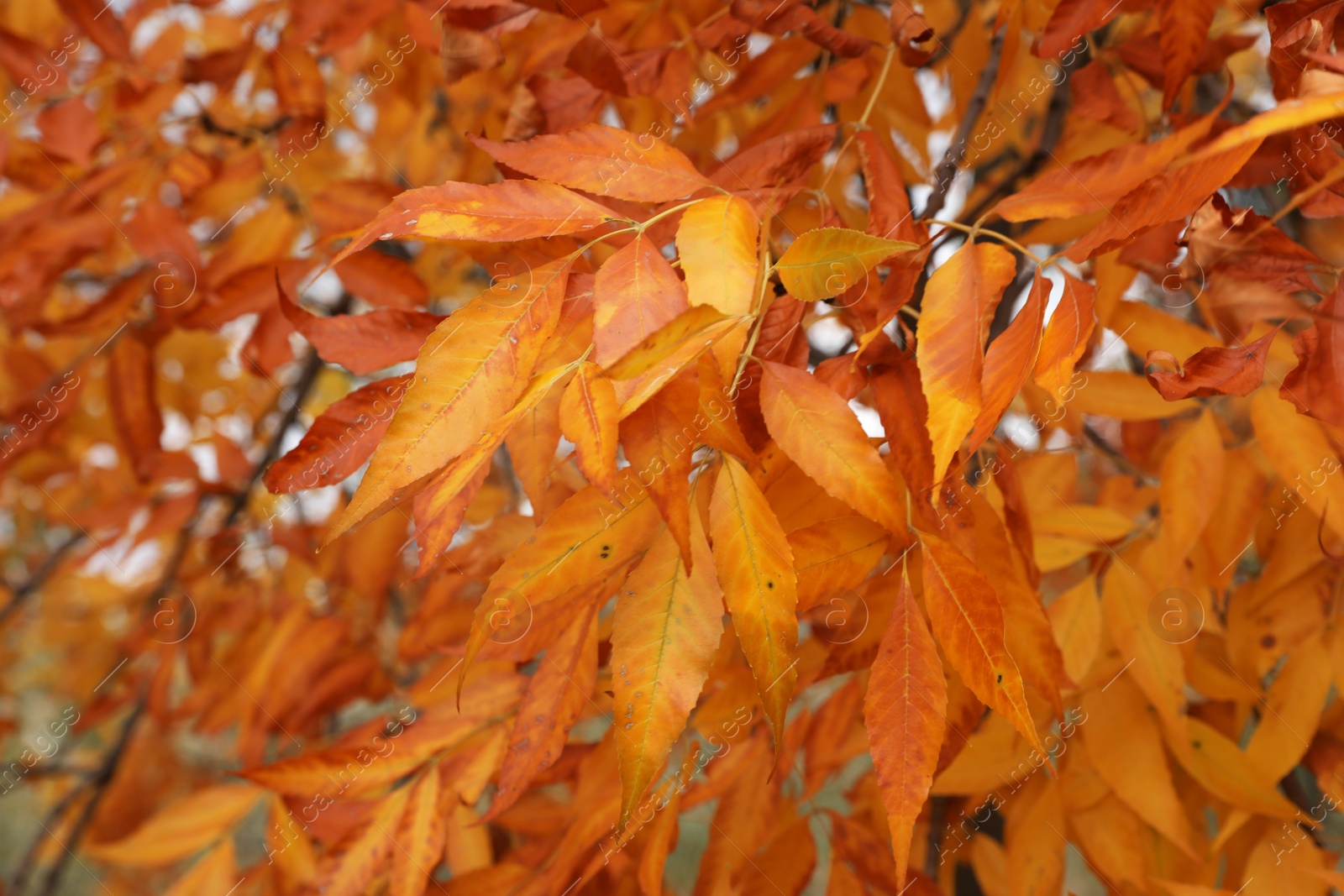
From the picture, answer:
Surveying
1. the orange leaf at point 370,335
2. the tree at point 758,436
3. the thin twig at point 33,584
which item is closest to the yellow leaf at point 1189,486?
the tree at point 758,436

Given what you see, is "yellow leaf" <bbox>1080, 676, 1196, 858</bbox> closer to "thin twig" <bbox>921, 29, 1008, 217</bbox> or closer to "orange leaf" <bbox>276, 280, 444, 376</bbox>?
"thin twig" <bbox>921, 29, 1008, 217</bbox>

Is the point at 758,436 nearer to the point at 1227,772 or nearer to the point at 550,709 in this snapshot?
the point at 550,709

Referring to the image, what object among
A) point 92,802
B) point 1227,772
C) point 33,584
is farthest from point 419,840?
point 33,584

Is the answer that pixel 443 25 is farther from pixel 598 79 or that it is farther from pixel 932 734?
pixel 932 734

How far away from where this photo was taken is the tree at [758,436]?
1.18 ft

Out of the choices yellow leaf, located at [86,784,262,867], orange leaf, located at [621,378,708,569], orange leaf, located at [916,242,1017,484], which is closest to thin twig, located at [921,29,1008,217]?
orange leaf, located at [916,242,1017,484]

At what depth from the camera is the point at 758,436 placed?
1.39 ft

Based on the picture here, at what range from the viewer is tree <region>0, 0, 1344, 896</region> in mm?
360

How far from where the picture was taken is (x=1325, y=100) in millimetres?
286

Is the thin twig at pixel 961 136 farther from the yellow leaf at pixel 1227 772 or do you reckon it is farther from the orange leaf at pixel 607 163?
the yellow leaf at pixel 1227 772

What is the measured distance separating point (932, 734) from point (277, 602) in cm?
100

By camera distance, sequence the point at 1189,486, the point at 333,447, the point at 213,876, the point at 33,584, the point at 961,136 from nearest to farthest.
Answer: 1. the point at 333,447
2. the point at 1189,486
3. the point at 961,136
4. the point at 213,876
5. the point at 33,584

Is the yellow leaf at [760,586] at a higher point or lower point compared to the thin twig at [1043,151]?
higher

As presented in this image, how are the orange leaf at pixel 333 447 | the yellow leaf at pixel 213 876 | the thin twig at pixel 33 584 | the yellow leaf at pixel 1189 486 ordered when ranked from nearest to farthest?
the orange leaf at pixel 333 447 → the yellow leaf at pixel 1189 486 → the yellow leaf at pixel 213 876 → the thin twig at pixel 33 584
